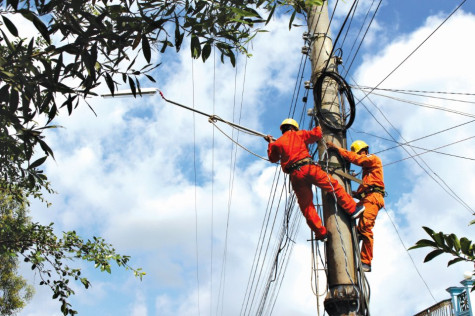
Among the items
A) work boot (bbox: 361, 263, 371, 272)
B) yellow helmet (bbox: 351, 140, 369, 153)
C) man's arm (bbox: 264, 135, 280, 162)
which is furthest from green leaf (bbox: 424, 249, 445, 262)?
yellow helmet (bbox: 351, 140, 369, 153)

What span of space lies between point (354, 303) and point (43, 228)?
4.53 metres

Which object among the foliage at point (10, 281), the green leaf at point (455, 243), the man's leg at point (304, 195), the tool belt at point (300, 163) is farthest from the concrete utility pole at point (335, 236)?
the foliage at point (10, 281)

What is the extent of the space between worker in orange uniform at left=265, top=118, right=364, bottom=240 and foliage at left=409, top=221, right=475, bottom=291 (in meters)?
2.76

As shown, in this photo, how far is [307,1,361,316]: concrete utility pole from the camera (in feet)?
14.6

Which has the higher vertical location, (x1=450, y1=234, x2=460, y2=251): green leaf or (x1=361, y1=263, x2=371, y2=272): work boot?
(x1=361, y1=263, x2=371, y2=272): work boot

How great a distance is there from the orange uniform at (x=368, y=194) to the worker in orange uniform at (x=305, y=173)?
1.21 ft

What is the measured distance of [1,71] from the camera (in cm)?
291

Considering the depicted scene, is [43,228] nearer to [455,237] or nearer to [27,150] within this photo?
[27,150]

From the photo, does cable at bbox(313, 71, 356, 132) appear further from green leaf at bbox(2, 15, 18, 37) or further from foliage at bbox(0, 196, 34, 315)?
foliage at bbox(0, 196, 34, 315)

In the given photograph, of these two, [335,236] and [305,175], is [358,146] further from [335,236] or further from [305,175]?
[335,236]

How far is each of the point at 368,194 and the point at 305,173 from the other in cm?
104

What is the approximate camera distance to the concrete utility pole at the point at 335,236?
175 inches

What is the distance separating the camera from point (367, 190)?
19.3 ft

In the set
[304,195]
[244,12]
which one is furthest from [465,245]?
[304,195]
